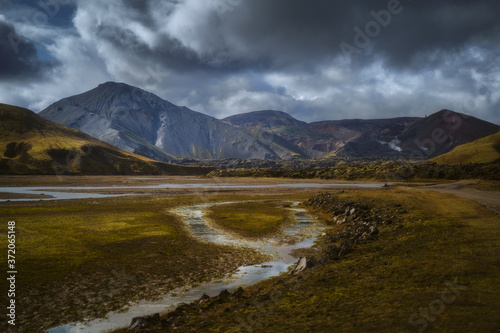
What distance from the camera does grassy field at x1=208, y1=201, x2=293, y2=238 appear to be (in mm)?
31058

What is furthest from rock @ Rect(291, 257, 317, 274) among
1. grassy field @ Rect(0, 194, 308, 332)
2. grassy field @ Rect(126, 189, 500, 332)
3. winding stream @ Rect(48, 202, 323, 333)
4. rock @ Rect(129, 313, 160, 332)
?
rock @ Rect(129, 313, 160, 332)

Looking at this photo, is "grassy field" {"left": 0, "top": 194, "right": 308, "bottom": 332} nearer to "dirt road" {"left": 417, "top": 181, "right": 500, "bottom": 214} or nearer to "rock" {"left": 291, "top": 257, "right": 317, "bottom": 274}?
"rock" {"left": 291, "top": 257, "right": 317, "bottom": 274}

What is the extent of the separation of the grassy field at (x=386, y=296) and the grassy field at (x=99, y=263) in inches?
183

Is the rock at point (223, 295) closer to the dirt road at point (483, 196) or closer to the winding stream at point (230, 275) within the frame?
the winding stream at point (230, 275)

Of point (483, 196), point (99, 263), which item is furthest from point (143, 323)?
point (483, 196)

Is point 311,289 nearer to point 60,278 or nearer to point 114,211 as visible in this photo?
point 60,278

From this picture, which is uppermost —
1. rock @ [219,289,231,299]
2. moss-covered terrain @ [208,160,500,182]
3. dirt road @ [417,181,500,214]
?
moss-covered terrain @ [208,160,500,182]

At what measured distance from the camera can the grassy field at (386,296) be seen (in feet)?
Result: 26.9

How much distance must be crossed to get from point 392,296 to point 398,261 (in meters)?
5.01

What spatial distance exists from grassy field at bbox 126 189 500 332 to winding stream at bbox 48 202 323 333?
1.75 metres

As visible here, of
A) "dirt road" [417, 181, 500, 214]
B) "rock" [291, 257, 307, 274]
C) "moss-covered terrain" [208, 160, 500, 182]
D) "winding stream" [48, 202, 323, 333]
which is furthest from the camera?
"moss-covered terrain" [208, 160, 500, 182]

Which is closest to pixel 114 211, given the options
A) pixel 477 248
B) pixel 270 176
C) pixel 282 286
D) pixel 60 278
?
pixel 60 278

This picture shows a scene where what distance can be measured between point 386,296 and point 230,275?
9897 millimetres

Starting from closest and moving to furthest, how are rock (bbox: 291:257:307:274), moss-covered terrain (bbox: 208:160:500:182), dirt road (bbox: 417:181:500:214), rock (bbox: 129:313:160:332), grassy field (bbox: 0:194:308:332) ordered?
rock (bbox: 129:313:160:332)
grassy field (bbox: 0:194:308:332)
rock (bbox: 291:257:307:274)
dirt road (bbox: 417:181:500:214)
moss-covered terrain (bbox: 208:160:500:182)
